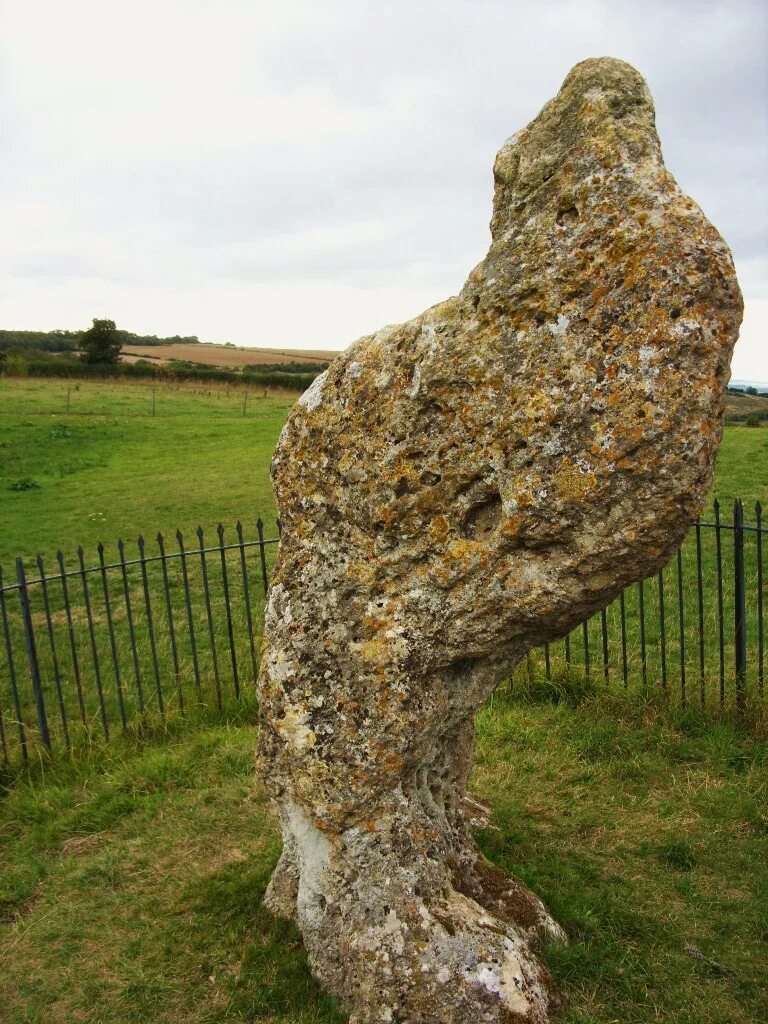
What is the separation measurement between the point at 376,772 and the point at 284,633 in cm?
81

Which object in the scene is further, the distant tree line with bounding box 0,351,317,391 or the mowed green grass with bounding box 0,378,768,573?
the distant tree line with bounding box 0,351,317,391

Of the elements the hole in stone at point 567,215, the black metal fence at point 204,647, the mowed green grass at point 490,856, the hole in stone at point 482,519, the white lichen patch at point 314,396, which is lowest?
the mowed green grass at point 490,856

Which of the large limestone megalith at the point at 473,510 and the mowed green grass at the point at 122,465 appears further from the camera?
the mowed green grass at the point at 122,465

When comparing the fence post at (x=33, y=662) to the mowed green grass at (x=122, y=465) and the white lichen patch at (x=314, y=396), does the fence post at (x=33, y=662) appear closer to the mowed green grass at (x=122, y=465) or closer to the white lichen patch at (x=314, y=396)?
the white lichen patch at (x=314, y=396)

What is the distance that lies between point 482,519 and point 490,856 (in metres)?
2.62

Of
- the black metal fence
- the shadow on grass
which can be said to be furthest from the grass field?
the shadow on grass

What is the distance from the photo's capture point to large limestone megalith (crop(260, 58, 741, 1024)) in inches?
127

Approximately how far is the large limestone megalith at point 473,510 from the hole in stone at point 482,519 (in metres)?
0.01

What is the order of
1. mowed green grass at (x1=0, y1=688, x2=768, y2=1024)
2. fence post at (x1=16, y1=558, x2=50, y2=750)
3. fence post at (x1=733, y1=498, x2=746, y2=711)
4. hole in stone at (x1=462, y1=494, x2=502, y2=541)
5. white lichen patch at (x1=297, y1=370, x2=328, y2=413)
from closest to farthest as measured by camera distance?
hole in stone at (x1=462, y1=494, x2=502, y2=541) → white lichen patch at (x1=297, y1=370, x2=328, y2=413) → mowed green grass at (x1=0, y1=688, x2=768, y2=1024) → fence post at (x1=733, y1=498, x2=746, y2=711) → fence post at (x1=16, y1=558, x2=50, y2=750)

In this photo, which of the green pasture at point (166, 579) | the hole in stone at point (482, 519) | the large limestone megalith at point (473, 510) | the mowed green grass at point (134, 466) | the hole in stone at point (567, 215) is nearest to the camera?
the large limestone megalith at point (473, 510)

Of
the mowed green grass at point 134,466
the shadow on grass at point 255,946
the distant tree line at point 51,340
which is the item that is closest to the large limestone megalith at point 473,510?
the shadow on grass at point 255,946

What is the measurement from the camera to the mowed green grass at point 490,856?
13.8 feet

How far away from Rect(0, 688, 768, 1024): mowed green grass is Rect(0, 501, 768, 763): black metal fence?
43cm

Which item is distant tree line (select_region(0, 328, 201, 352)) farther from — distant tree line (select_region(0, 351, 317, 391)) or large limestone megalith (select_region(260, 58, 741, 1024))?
large limestone megalith (select_region(260, 58, 741, 1024))
